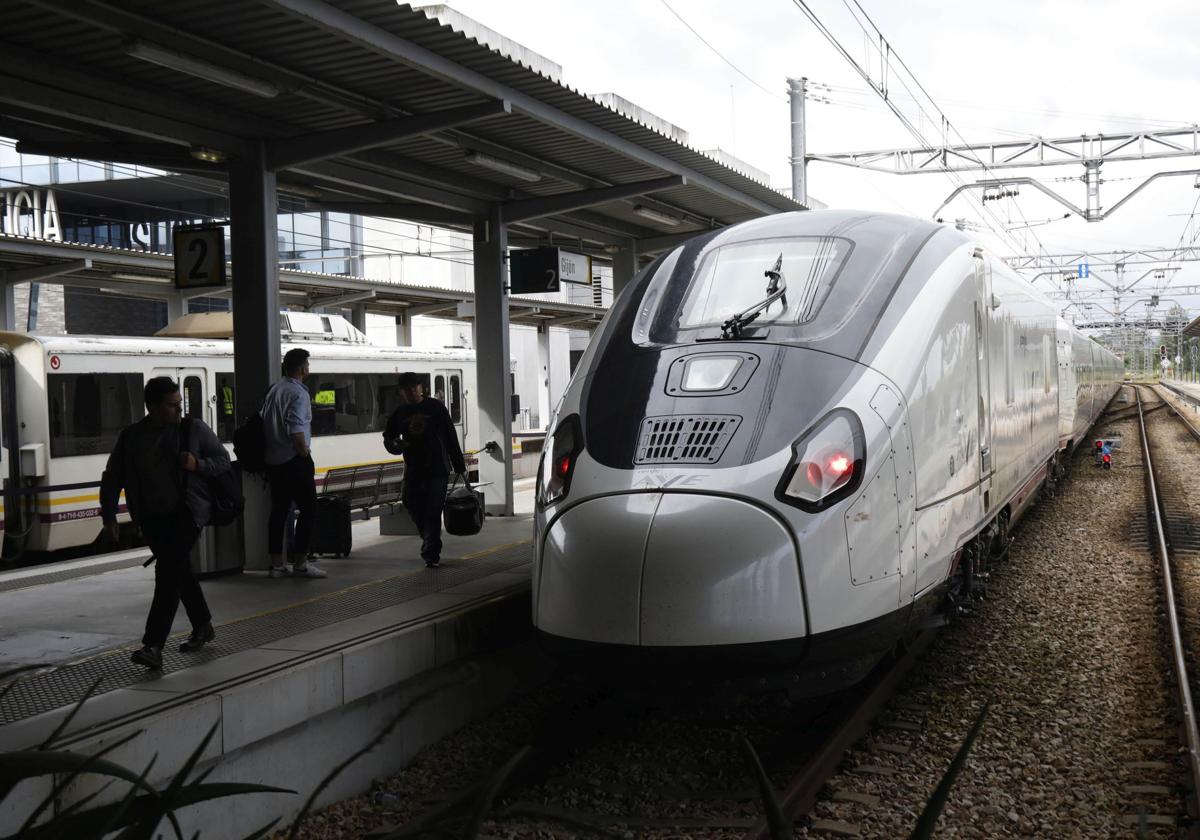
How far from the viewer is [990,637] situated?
23.9 feet

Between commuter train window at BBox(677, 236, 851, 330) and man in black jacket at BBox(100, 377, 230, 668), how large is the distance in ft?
8.02

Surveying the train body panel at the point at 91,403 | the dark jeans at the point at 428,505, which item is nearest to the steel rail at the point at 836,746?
the dark jeans at the point at 428,505

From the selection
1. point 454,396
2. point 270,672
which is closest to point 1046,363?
point 270,672

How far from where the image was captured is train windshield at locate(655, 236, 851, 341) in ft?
17.4

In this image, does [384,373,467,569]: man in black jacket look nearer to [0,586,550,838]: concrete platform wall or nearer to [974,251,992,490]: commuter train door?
[0,586,550,838]: concrete platform wall

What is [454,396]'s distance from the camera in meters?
19.0

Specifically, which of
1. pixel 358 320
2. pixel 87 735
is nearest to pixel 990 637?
pixel 87 735

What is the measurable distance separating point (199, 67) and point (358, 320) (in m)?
15.9

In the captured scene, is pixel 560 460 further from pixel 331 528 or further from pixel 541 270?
pixel 541 270

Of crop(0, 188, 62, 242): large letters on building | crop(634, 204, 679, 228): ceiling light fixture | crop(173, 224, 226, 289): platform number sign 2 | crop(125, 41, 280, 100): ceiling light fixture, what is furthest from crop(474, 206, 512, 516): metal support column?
Answer: crop(0, 188, 62, 242): large letters on building

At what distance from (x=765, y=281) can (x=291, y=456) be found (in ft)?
12.2

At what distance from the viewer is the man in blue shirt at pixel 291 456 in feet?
25.1

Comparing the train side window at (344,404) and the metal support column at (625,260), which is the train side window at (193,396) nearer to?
the train side window at (344,404)

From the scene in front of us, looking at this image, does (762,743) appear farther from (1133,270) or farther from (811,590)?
(1133,270)
